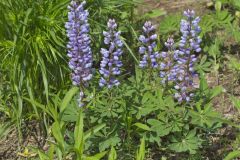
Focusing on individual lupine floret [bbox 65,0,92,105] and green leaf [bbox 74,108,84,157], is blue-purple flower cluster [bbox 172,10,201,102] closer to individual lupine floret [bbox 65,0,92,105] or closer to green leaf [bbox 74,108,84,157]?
individual lupine floret [bbox 65,0,92,105]

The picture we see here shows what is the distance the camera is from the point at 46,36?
3.56m

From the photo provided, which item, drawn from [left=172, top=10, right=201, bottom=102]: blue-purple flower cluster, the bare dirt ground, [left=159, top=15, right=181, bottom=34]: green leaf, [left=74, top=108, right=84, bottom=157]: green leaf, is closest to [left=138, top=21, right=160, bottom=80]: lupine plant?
[left=172, top=10, right=201, bottom=102]: blue-purple flower cluster

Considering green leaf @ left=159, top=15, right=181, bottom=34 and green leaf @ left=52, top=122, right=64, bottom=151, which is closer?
green leaf @ left=52, top=122, right=64, bottom=151

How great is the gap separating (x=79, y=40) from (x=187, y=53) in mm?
644

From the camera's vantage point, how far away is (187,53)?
296 cm

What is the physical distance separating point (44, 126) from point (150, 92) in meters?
0.94

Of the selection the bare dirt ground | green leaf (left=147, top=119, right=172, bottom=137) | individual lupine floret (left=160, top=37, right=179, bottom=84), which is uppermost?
the bare dirt ground

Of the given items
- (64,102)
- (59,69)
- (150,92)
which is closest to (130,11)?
(59,69)

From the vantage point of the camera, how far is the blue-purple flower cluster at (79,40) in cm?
290

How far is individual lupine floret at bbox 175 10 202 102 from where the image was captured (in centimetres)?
288

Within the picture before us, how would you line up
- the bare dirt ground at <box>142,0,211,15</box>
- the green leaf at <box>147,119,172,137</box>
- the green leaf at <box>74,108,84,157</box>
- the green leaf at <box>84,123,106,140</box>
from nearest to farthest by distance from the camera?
the green leaf at <box>74,108,84,157</box>
the green leaf at <box>84,123,106,140</box>
the green leaf at <box>147,119,172,137</box>
the bare dirt ground at <box>142,0,211,15</box>

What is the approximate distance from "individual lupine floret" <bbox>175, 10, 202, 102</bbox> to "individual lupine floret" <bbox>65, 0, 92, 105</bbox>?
0.55 metres

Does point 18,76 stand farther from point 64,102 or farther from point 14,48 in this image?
point 64,102

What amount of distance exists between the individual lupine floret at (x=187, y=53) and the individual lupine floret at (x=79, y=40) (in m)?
0.55
